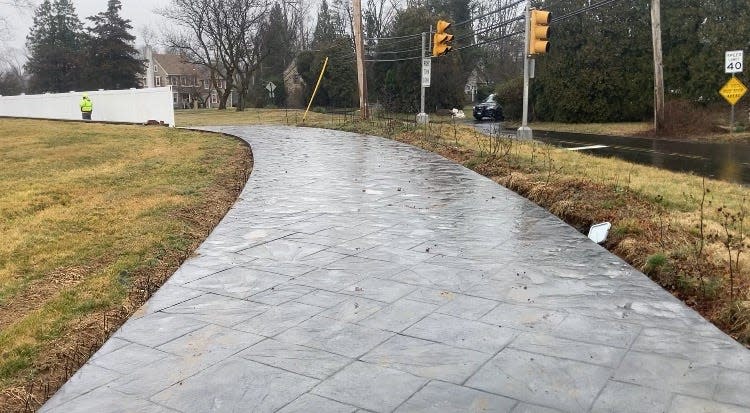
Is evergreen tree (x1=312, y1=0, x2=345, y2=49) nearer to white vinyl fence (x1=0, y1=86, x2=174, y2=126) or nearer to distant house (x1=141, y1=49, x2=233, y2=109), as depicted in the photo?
→ distant house (x1=141, y1=49, x2=233, y2=109)

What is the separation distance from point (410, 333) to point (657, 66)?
24925 millimetres

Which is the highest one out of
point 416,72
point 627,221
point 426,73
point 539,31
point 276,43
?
point 276,43

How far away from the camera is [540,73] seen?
126 ft

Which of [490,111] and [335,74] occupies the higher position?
[335,74]

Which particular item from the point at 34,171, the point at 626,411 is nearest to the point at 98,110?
the point at 34,171

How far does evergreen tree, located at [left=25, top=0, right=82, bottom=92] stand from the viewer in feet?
213

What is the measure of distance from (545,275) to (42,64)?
235ft

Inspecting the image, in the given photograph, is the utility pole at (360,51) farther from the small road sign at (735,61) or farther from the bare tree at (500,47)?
the bare tree at (500,47)

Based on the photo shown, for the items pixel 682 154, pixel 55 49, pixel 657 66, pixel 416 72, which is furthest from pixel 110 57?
pixel 682 154

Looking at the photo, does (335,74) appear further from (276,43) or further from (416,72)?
(276,43)

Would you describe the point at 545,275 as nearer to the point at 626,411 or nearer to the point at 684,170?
the point at 626,411

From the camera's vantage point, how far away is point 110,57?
6247 centimetres

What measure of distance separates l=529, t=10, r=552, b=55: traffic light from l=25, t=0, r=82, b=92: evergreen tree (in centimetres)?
5870

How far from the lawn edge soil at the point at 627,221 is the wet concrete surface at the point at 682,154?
6.05 m
